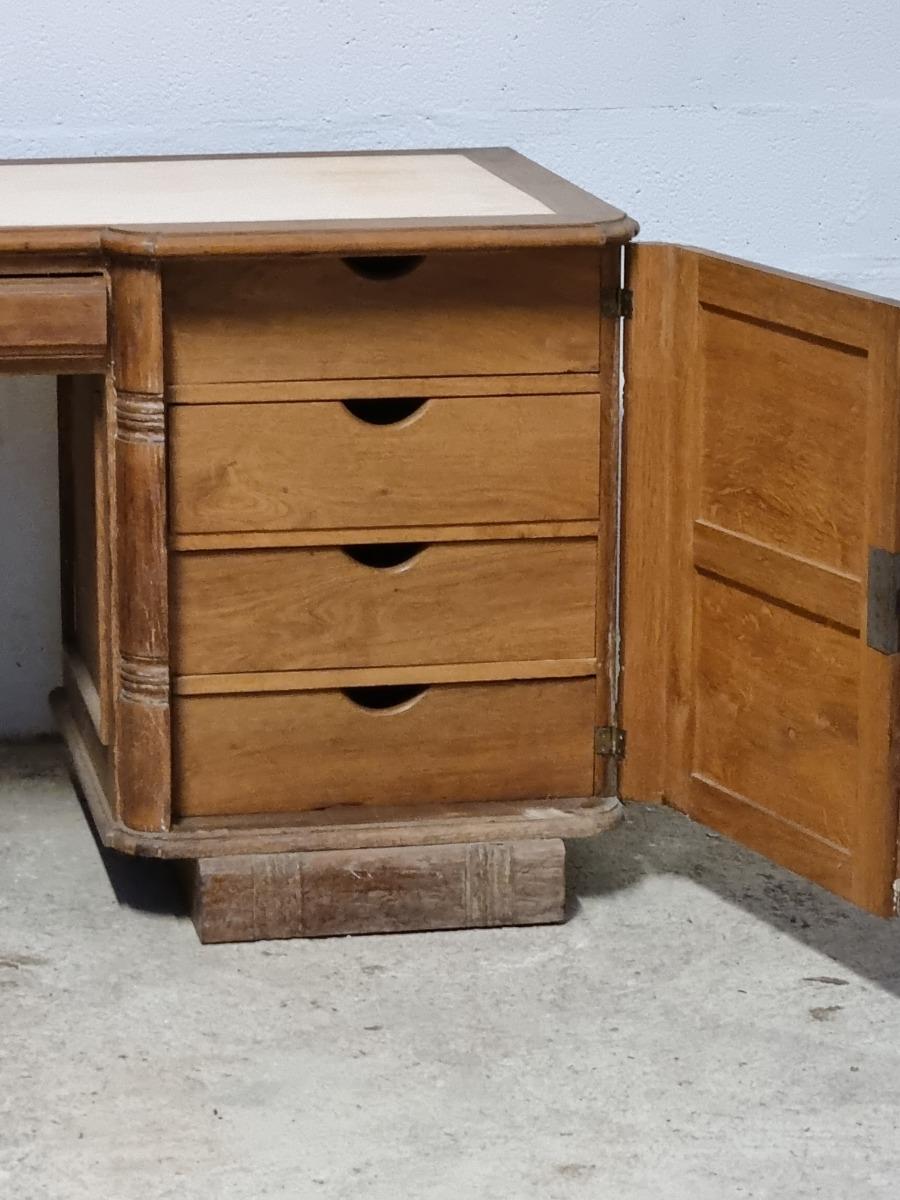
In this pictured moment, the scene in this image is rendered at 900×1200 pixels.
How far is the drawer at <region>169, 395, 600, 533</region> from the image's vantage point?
82.4 inches

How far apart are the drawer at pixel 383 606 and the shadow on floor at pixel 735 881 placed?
0.32 metres

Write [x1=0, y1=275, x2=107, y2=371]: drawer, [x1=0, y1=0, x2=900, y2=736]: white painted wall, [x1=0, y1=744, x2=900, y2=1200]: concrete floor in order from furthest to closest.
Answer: [x1=0, y1=0, x2=900, y2=736]: white painted wall < [x1=0, y1=275, x2=107, y2=371]: drawer < [x1=0, y1=744, x2=900, y2=1200]: concrete floor

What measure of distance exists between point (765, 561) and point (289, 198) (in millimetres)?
646

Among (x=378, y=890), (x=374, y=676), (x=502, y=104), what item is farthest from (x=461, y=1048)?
(x=502, y=104)

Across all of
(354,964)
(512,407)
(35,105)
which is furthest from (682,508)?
(35,105)

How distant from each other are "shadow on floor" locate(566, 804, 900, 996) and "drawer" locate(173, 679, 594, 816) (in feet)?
0.62

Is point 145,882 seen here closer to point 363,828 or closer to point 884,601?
point 363,828

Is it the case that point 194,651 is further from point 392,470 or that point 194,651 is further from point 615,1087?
point 615,1087

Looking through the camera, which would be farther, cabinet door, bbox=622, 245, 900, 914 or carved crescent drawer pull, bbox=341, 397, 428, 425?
carved crescent drawer pull, bbox=341, 397, 428, 425

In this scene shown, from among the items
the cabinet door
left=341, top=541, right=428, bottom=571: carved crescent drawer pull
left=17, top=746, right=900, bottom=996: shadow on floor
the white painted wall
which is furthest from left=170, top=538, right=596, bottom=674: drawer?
the white painted wall

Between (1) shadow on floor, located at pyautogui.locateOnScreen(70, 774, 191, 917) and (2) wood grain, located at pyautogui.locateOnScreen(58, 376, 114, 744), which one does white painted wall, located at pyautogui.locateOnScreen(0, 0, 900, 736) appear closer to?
(2) wood grain, located at pyautogui.locateOnScreen(58, 376, 114, 744)

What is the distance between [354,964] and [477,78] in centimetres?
119

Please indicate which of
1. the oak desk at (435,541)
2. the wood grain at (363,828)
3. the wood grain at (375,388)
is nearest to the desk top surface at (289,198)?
the oak desk at (435,541)

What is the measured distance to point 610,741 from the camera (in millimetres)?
2254
